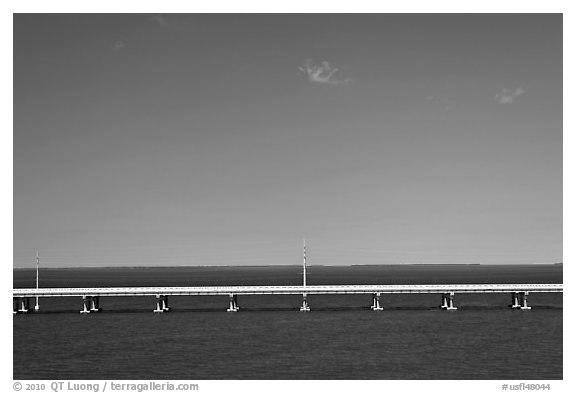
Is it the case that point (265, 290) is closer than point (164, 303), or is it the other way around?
Result: point (265, 290)

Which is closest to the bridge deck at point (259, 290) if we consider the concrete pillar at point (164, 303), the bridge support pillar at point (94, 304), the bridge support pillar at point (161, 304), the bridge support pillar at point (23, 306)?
the bridge support pillar at point (23, 306)

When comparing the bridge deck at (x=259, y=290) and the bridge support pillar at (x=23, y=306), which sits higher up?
the bridge deck at (x=259, y=290)

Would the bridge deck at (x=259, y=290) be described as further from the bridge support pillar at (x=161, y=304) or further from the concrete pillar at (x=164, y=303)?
the concrete pillar at (x=164, y=303)

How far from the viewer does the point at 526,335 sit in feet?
238

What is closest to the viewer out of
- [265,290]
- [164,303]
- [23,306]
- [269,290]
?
[265,290]

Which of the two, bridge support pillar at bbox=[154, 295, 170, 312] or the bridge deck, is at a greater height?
the bridge deck

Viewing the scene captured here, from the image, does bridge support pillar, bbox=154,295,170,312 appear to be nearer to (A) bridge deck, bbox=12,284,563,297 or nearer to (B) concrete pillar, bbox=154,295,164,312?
(B) concrete pillar, bbox=154,295,164,312

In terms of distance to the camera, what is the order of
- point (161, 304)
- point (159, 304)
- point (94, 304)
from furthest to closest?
point (94, 304), point (161, 304), point (159, 304)

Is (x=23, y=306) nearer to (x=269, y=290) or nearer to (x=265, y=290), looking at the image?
(x=265, y=290)

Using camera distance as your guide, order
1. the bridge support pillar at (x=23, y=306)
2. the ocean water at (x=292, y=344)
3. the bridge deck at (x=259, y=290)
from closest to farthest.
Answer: the ocean water at (x=292, y=344) < the bridge deck at (x=259, y=290) < the bridge support pillar at (x=23, y=306)

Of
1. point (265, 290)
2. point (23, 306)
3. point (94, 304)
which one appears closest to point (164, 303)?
point (94, 304)

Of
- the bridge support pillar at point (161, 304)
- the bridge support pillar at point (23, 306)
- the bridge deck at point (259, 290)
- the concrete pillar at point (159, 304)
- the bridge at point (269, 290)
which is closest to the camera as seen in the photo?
the bridge deck at point (259, 290)

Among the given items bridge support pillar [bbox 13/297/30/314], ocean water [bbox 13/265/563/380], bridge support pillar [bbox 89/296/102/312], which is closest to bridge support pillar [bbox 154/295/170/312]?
ocean water [bbox 13/265/563/380]

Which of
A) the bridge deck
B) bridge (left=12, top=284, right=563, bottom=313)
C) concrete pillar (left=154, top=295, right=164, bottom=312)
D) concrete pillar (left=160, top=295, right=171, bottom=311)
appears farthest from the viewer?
concrete pillar (left=160, top=295, right=171, bottom=311)
